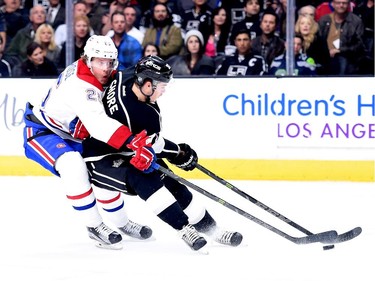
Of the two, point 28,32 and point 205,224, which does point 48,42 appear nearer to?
point 28,32

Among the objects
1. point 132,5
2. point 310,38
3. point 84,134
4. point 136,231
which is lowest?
point 136,231

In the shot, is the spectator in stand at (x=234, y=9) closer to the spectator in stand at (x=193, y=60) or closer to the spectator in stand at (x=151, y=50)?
the spectator in stand at (x=193, y=60)

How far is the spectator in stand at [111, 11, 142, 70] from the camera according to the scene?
804 centimetres

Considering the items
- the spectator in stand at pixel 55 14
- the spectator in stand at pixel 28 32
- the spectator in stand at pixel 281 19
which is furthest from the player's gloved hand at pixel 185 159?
the spectator in stand at pixel 28 32

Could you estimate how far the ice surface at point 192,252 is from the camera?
4.34 m

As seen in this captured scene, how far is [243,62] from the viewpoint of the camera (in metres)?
7.82

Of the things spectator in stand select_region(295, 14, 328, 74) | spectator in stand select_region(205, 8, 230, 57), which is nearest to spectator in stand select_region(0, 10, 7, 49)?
spectator in stand select_region(205, 8, 230, 57)

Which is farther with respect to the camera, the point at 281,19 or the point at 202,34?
the point at 202,34

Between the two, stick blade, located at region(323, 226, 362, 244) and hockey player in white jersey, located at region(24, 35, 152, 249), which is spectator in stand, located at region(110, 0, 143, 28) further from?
stick blade, located at region(323, 226, 362, 244)

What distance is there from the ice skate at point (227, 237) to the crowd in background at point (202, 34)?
9.30 ft

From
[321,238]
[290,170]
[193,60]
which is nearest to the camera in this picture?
[321,238]

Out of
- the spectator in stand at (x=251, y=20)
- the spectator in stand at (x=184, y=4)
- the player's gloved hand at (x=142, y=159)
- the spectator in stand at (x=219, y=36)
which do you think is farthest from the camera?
the spectator in stand at (x=184, y=4)

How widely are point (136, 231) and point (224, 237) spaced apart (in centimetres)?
50

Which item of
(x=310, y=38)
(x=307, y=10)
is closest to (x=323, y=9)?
(x=307, y=10)
